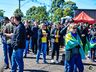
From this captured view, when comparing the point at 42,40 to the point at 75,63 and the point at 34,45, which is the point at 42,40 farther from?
the point at 75,63

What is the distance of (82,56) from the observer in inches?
427

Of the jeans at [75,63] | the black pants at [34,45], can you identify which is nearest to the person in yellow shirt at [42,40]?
the black pants at [34,45]

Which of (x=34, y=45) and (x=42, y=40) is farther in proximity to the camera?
(x=34, y=45)

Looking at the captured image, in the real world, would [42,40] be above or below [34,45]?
above

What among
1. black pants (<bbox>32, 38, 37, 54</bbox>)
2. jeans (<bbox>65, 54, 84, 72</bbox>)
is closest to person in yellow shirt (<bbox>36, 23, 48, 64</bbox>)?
black pants (<bbox>32, 38, 37, 54</bbox>)

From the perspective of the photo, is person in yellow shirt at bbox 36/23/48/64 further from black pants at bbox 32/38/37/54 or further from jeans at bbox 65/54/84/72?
jeans at bbox 65/54/84/72

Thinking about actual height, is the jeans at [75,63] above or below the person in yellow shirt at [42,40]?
below

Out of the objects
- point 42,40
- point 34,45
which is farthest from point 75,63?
point 34,45

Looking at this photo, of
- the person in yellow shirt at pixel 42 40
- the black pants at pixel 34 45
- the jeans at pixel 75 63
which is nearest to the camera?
the jeans at pixel 75 63

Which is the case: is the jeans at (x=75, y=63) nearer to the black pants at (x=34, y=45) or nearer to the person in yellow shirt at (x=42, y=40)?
the person in yellow shirt at (x=42, y=40)

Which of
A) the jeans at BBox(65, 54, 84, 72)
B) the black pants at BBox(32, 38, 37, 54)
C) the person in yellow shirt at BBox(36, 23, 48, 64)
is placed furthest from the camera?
the black pants at BBox(32, 38, 37, 54)

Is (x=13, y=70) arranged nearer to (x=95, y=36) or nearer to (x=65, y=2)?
(x=95, y=36)

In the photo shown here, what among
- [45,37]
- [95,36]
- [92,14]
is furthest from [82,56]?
[92,14]

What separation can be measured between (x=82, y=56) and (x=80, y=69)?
0.39 meters
